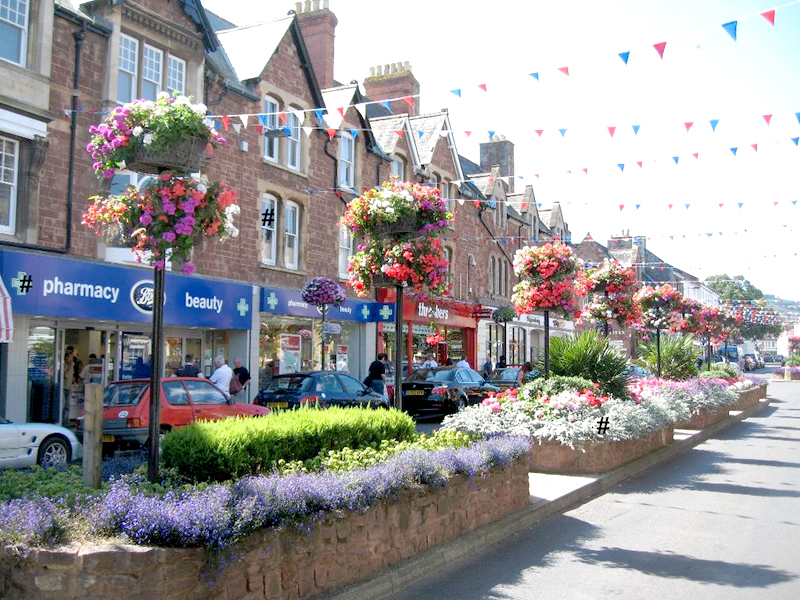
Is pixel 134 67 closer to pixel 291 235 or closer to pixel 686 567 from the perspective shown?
pixel 291 235

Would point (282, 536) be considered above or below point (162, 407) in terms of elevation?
below

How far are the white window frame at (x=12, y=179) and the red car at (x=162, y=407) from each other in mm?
4464

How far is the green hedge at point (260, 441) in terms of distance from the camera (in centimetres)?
620

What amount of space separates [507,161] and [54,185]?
31.4 meters

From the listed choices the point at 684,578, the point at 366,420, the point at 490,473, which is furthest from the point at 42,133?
the point at 684,578

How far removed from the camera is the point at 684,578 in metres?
6.68

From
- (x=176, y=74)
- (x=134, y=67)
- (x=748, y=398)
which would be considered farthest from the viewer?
(x=748, y=398)

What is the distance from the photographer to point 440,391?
1981 centimetres

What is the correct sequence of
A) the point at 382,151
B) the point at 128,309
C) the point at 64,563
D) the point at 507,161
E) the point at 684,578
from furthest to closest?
the point at 507,161 < the point at 382,151 < the point at 128,309 < the point at 684,578 < the point at 64,563

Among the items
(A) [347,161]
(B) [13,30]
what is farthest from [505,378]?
(B) [13,30]

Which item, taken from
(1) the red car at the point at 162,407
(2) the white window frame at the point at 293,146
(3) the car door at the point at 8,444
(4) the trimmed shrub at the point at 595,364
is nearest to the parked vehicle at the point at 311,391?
(1) the red car at the point at 162,407

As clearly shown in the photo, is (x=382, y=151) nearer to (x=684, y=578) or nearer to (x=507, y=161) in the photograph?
(x=507, y=161)

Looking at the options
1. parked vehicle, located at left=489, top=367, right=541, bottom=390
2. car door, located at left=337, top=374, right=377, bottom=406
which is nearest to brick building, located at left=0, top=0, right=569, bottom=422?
car door, located at left=337, top=374, right=377, bottom=406

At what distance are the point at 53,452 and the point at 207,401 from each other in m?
2.62
